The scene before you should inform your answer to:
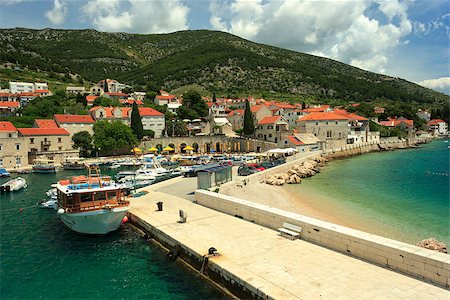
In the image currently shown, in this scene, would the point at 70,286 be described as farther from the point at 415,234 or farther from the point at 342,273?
the point at 415,234

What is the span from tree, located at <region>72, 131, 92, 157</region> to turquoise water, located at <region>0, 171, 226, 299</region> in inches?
1601

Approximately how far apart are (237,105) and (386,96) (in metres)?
117

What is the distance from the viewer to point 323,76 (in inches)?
7175

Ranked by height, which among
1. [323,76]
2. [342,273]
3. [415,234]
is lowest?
[415,234]

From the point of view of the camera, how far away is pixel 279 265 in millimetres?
11781

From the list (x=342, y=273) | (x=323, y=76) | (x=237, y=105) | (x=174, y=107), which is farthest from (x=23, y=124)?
(x=323, y=76)

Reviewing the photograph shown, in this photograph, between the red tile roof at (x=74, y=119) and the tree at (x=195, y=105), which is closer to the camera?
the red tile roof at (x=74, y=119)

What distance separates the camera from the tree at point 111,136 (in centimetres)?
5916

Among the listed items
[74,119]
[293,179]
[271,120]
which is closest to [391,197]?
[293,179]

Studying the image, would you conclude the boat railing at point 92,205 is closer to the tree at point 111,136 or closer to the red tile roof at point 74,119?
the tree at point 111,136

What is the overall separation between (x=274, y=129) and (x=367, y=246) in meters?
55.4

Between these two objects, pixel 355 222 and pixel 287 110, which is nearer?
pixel 355 222

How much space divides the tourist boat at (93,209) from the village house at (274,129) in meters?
49.0

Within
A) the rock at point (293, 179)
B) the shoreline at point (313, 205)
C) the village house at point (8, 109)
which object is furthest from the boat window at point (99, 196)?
the village house at point (8, 109)
